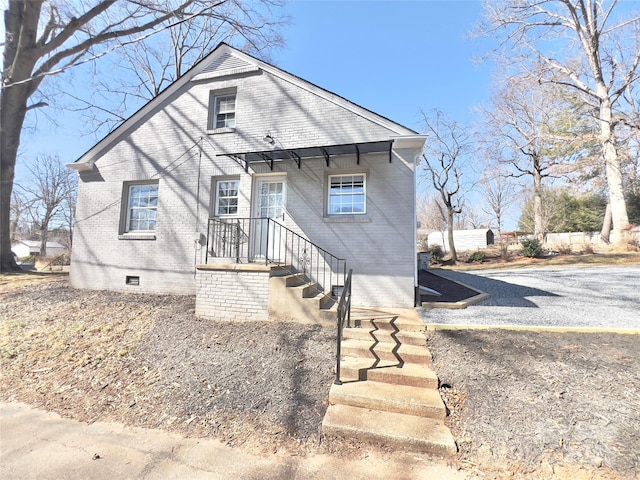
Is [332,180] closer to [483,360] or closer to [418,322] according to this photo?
[418,322]

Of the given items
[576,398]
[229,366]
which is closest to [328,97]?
[229,366]

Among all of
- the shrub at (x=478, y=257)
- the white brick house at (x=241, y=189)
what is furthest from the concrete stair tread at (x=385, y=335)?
the shrub at (x=478, y=257)

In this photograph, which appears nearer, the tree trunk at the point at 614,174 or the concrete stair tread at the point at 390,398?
the concrete stair tread at the point at 390,398

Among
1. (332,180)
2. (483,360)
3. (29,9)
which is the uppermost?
(29,9)

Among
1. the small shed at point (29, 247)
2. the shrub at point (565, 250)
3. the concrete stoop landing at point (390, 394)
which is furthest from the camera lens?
the small shed at point (29, 247)

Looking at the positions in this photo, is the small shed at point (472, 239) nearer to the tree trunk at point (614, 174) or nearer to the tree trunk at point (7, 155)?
the tree trunk at point (614, 174)

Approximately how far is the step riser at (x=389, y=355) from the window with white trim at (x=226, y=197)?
4911mm

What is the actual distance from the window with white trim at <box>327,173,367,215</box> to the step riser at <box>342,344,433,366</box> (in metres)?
3.44

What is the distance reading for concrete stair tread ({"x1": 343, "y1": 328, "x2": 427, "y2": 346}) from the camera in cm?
438

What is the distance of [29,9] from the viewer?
11.4 meters

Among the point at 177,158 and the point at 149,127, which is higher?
the point at 149,127

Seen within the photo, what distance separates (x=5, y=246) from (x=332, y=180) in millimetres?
14212

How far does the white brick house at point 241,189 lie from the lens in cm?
638

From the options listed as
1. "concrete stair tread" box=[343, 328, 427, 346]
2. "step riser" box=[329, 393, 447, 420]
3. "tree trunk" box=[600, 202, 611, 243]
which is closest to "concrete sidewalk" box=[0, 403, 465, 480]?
"step riser" box=[329, 393, 447, 420]
